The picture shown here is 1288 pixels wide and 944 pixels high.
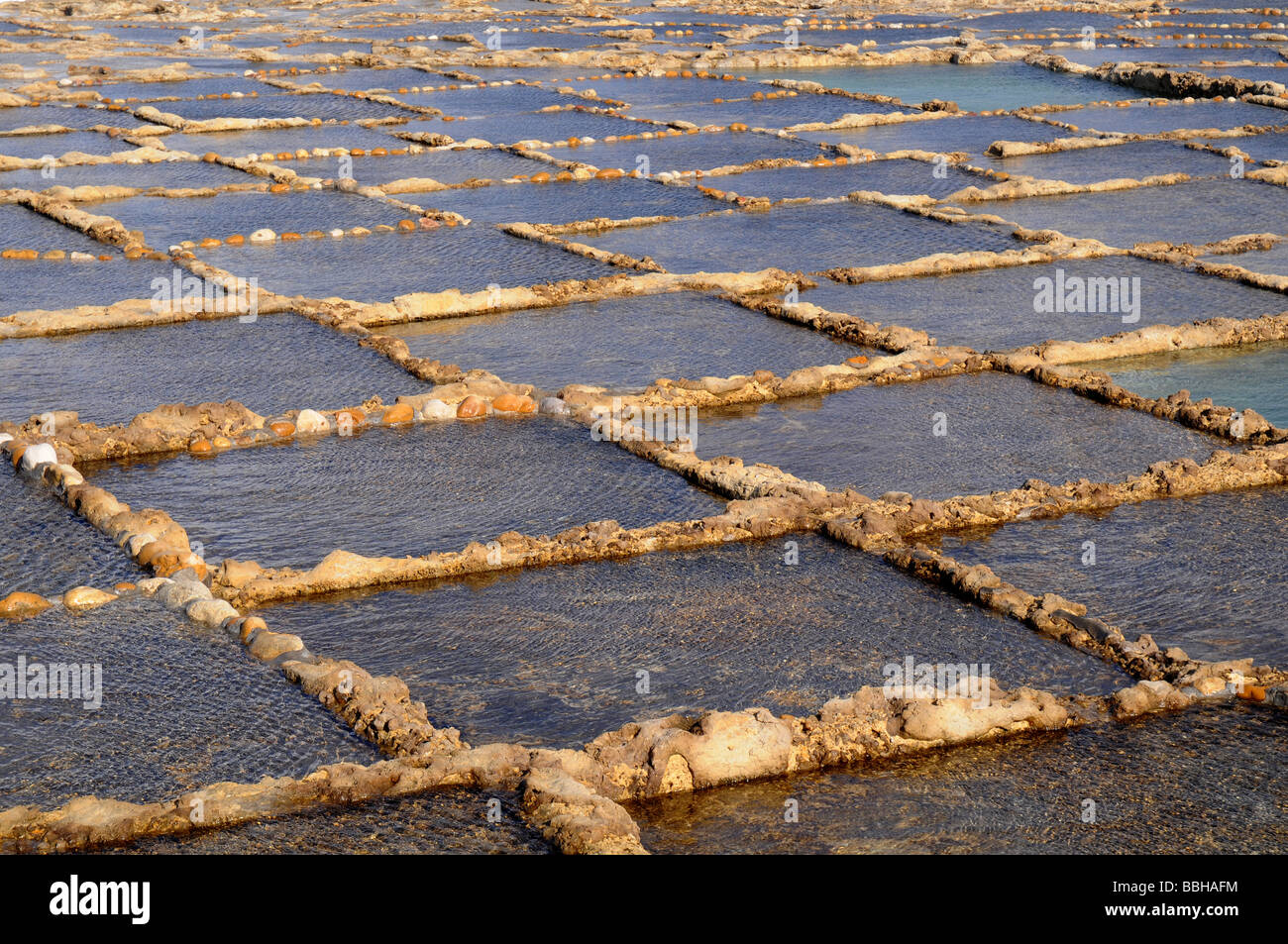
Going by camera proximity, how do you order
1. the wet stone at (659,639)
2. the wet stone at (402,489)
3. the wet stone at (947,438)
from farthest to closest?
the wet stone at (947,438), the wet stone at (402,489), the wet stone at (659,639)

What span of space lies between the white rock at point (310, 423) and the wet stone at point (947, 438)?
2.86m

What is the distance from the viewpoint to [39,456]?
10.9m

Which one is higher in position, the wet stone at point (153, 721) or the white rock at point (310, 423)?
the white rock at point (310, 423)

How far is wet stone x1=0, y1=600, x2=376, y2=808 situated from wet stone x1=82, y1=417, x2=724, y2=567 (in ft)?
4.17

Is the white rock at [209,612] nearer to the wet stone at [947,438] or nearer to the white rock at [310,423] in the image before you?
the white rock at [310,423]

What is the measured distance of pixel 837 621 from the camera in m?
8.88

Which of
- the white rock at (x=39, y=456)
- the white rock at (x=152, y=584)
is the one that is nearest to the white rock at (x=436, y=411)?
the white rock at (x=39, y=456)

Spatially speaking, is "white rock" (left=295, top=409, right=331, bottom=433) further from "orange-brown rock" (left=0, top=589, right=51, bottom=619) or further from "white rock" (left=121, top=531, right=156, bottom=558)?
"orange-brown rock" (left=0, top=589, right=51, bottom=619)

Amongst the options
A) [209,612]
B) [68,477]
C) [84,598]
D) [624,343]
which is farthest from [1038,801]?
[624,343]

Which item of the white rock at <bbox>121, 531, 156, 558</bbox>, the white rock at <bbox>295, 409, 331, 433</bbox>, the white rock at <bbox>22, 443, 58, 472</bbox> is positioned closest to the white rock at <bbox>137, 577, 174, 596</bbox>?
the white rock at <bbox>121, 531, 156, 558</bbox>

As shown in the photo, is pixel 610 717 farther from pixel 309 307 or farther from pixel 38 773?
pixel 309 307

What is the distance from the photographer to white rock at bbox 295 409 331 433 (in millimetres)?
11859

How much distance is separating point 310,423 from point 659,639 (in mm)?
4351

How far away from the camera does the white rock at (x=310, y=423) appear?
1186 cm
